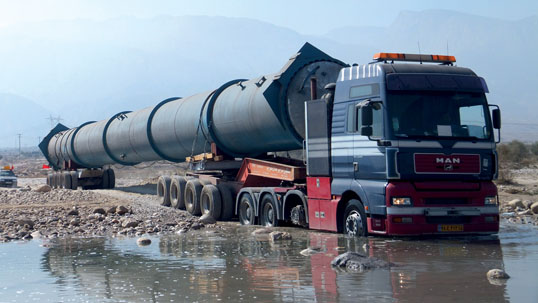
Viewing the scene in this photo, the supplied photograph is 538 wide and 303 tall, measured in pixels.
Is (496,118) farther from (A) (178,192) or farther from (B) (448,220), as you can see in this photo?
(A) (178,192)

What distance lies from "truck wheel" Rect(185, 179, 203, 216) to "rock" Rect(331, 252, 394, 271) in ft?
36.9

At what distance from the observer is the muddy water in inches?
337

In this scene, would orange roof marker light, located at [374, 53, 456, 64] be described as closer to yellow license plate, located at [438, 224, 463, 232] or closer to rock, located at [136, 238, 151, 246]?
yellow license plate, located at [438, 224, 463, 232]

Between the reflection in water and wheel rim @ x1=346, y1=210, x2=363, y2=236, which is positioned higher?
wheel rim @ x1=346, y1=210, x2=363, y2=236

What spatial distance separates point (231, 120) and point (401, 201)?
7.72 metres

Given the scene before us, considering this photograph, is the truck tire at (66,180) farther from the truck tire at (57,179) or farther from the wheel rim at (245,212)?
the wheel rim at (245,212)

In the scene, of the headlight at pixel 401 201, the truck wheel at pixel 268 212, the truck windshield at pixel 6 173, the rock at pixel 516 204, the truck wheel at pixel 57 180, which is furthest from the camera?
the truck windshield at pixel 6 173

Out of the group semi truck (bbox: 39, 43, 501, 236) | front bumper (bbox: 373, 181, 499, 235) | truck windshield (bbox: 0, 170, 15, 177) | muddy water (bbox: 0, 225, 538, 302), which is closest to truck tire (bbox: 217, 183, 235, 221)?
semi truck (bbox: 39, 43, 501, 236)

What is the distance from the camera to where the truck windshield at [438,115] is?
13.1 meters

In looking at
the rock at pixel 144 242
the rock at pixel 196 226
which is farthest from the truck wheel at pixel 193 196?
the rock at pixel 144 242

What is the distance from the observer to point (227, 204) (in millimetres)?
20219

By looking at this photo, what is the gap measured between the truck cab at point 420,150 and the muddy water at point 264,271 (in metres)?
0.52

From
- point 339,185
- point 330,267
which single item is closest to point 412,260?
point 330,267

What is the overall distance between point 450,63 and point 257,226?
6.56 metres
